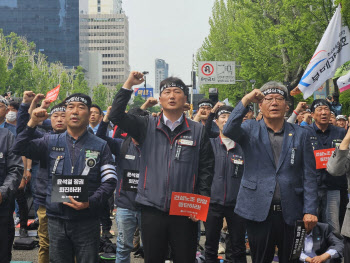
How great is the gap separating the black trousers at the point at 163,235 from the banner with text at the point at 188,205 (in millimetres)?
82

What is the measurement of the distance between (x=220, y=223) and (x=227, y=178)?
0.59 metres

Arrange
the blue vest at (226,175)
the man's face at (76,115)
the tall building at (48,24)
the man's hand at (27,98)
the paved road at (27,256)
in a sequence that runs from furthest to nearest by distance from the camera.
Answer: the tall building at (48,24)
the paved road at (27,256)
the blue vest at (226,175)
the man's hand at (27,98)
the man's face at (76,115)

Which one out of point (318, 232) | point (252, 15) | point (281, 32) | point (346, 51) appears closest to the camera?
point (318, 232)

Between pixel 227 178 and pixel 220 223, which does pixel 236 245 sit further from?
pixel 227 178

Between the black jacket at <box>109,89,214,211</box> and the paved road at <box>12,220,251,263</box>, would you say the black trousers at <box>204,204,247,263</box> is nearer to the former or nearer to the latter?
the paved road at <box>12,220,251,263</box>

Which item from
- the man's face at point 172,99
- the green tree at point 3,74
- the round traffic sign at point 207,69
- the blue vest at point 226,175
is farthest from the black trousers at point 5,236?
the green tree at point 3,74

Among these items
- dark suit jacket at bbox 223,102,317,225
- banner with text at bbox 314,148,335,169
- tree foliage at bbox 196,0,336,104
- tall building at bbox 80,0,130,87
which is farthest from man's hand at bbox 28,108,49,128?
tall building at bbox 80,0,130,87

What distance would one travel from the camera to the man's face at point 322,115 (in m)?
7.53

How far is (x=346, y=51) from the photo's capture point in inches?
368

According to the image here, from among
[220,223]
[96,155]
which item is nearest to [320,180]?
[220,223]

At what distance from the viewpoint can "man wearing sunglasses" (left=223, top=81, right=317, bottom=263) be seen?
4.74 metres

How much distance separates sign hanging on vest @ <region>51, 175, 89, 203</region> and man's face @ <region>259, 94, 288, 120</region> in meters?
1.83

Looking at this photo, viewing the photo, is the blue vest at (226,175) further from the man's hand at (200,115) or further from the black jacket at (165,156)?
the black jacket at (165,156)

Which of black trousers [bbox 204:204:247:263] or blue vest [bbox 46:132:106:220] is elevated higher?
blue vest [bbox 46:132:106:220]
